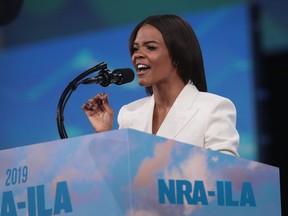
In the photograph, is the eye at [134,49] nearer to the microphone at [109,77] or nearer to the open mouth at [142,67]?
the open mouth at [142,67]

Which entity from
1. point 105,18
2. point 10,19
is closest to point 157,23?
point 105,18

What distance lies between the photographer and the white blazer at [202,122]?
7.07ft

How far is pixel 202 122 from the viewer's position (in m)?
2.19

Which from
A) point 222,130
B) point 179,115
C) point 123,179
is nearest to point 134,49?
point 179,115

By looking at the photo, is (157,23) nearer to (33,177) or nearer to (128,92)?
(33,177)

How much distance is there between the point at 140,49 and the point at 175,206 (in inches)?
34.1

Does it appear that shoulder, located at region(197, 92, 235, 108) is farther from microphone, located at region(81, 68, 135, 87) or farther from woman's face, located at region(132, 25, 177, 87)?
microphone, located at region(81, 68, 135, 87)

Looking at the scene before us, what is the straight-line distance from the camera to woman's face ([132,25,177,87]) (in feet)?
7.63

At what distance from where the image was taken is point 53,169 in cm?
162

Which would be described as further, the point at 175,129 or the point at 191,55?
the point at 191,55

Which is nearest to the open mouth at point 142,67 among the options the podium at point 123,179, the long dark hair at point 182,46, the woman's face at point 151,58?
the woman's face at point 151,58

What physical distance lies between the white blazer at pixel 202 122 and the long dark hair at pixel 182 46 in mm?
78

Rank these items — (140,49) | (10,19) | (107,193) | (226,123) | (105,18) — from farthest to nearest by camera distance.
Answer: (10,19)
(105,18)
(140,49)
(226,123)
(107,193)

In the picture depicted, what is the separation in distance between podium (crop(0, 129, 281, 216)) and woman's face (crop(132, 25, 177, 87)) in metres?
0.62
